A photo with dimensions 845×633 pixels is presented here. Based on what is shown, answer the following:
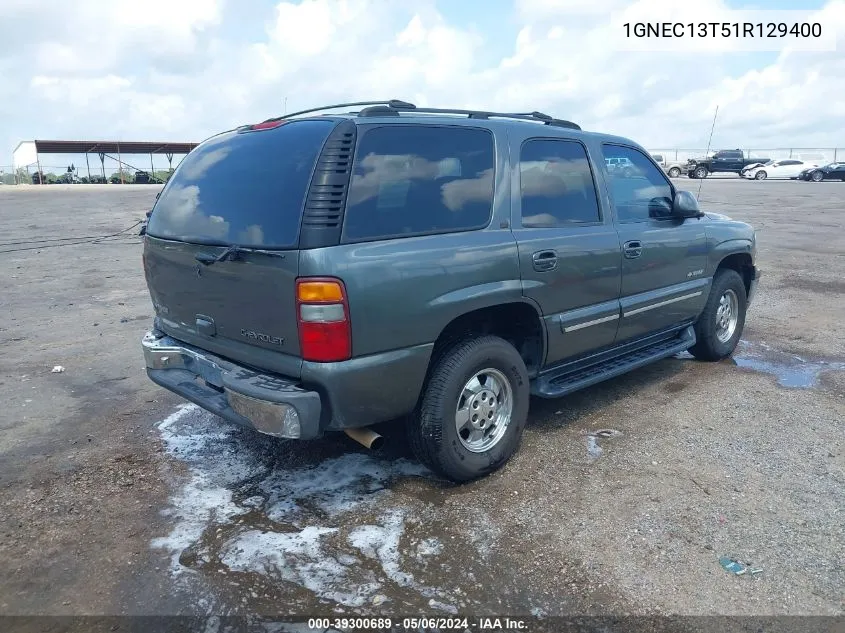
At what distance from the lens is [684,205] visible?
496 cm

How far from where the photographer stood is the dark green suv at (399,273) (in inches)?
120

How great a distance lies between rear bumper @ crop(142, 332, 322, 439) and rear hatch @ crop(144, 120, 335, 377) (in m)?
0.08

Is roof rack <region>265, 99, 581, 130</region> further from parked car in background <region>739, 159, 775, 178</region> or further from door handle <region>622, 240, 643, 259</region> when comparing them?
parked car in background <region>739, 159, 775, 178</region>

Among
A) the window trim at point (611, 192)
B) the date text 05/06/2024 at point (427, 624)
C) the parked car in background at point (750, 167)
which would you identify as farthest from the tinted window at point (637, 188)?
the parked car in background at point (750, 167)

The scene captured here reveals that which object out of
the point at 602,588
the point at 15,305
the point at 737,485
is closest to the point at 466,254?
the point at 602,588

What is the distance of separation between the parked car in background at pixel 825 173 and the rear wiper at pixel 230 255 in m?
43.8

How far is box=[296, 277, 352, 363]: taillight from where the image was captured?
117 inches

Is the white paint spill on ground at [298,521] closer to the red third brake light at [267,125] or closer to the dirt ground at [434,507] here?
the dirt ground at [434,507]

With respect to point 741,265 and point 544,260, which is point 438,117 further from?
point 741,265

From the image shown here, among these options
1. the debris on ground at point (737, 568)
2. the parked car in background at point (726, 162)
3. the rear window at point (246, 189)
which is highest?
the parked car in background at point (726, 162)

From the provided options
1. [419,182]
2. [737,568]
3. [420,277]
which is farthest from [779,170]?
[420,277]

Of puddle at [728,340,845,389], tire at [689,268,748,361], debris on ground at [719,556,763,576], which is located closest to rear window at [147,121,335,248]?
debris on ground at [719,556,763,576]

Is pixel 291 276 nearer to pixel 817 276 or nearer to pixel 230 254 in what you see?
pixel 230 254

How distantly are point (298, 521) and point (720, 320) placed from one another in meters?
4.23
